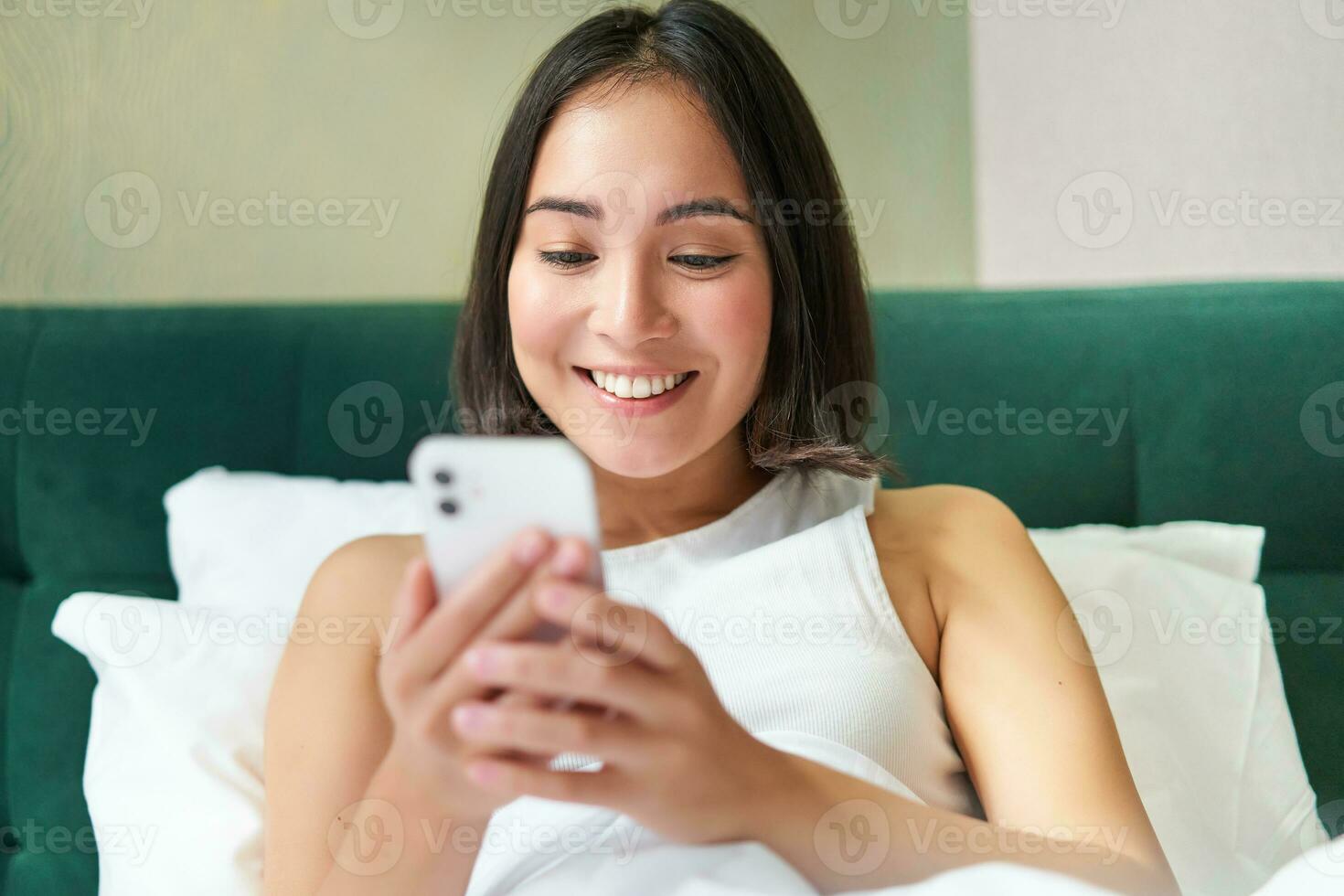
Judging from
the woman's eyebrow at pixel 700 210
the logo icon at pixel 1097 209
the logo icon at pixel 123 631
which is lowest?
the logo icon at pixel 123 631

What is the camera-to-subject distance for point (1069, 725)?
993 millimetres

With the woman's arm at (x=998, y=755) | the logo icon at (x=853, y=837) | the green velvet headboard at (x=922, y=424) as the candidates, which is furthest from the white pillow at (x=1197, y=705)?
the logo icon at (x=853, y=837)

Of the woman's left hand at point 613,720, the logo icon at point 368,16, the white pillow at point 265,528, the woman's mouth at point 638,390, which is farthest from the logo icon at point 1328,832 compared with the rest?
the logo icon at point 368,16

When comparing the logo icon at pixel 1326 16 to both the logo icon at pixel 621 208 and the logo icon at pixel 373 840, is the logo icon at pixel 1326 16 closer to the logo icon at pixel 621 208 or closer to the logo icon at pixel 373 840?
the logo icon at pixel 621 208

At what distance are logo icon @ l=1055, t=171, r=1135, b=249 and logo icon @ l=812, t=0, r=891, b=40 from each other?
401mm

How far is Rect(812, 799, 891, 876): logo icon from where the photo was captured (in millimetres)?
860

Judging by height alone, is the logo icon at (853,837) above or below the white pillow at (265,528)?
below

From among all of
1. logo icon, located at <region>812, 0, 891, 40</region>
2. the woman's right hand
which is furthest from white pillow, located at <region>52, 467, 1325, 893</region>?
logo icon, located at <region>812, 0, 891, 40</region>

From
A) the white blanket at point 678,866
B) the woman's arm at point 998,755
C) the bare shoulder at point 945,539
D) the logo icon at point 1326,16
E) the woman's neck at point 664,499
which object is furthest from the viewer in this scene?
the logo icon at point 1326,16

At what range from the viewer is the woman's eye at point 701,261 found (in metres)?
1.08

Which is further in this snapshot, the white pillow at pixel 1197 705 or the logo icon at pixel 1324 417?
the logo icon at pixel 1324 417

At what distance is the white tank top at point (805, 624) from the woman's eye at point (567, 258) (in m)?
0.30

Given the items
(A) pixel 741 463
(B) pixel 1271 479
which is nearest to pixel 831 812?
(A) pixel 741 463

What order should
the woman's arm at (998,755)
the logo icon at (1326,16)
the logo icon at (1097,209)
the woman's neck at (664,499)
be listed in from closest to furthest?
the woman's arm at (998,755) → the woman's neck at (664,499) → the logo icon at (1326,16) → the logo icon at (1097,209)
